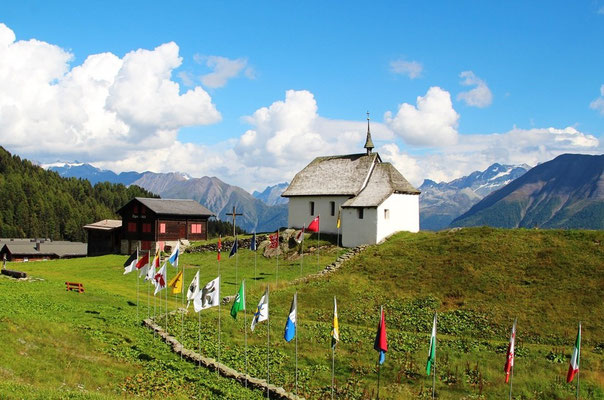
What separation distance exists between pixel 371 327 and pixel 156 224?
150 ft

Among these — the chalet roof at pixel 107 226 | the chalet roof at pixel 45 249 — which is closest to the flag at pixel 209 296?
the chalet roof at pixel 107 226

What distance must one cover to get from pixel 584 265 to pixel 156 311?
3016 centimetres

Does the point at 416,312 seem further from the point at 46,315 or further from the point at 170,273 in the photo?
the point at 170,273

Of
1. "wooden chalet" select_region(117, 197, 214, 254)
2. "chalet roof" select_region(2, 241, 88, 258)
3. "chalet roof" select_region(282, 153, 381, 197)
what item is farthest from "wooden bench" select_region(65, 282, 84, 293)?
"chalet roof" select_region(2, 241, 88, 258)

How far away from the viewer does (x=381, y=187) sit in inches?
2239

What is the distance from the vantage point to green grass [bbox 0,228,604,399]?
2161 centimetres

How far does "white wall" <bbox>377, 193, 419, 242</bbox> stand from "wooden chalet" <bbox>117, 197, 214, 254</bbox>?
3093 centimetres

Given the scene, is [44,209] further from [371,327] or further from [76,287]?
[371,327]

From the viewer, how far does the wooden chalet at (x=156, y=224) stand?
7107cm

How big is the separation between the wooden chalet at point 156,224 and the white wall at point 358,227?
87.7 ft

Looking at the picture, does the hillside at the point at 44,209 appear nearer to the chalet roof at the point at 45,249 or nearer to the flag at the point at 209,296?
the chalet roof at the point at 45,249

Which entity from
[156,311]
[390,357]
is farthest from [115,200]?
[390,357]

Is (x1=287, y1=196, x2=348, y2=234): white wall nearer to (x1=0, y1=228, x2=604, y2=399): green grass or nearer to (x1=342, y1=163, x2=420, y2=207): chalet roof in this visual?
(x1=342, y1=163, x2=420, y2=207): chalet roof

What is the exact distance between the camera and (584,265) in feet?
122
